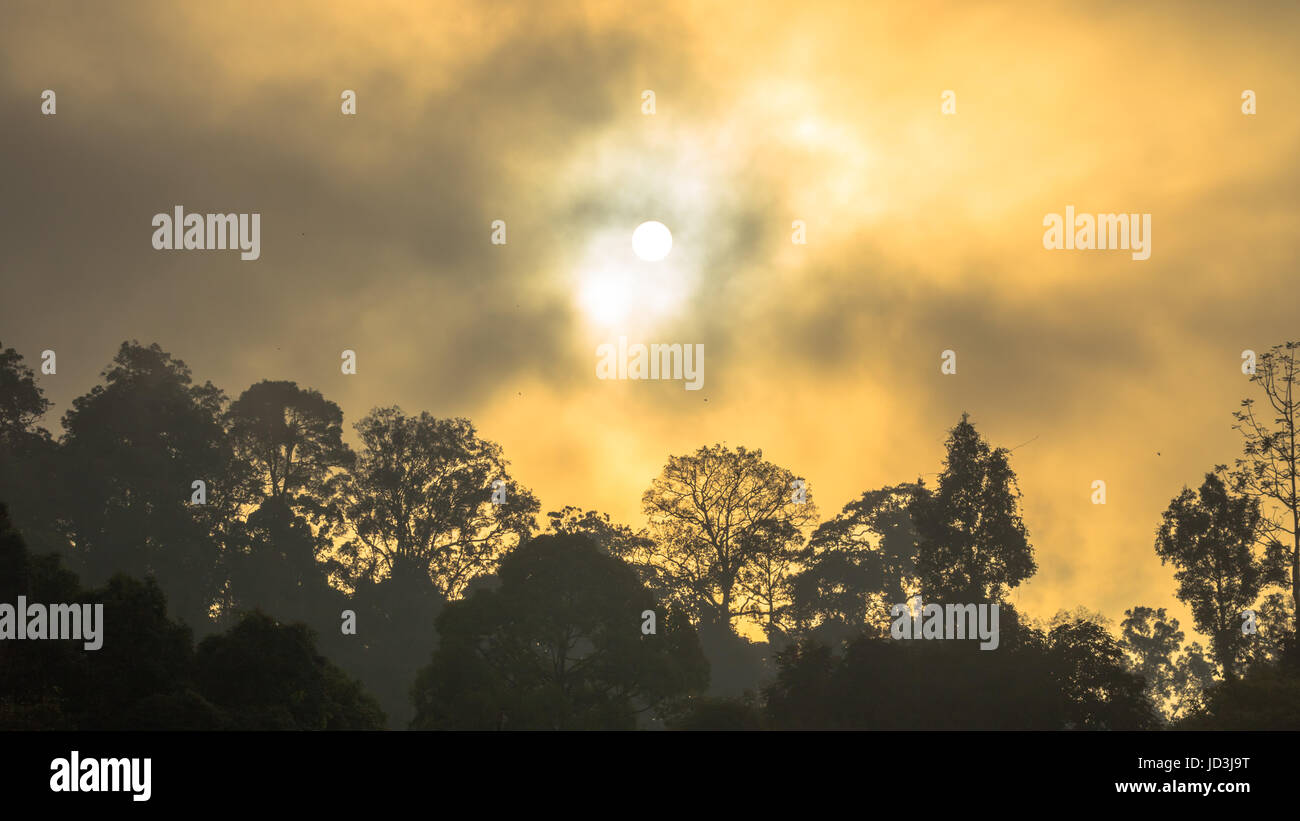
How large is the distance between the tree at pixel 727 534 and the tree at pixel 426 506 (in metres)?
13.0

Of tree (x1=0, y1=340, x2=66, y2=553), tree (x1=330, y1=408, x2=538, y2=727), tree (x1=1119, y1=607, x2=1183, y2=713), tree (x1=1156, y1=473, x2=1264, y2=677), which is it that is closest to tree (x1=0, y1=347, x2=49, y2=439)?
tree (x1=0, y1=340, x2=66, y2=553)

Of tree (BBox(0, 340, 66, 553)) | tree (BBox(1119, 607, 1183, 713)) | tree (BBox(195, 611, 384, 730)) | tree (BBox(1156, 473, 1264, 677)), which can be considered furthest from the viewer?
tree (BBox(1119, 607, 1183, 713))

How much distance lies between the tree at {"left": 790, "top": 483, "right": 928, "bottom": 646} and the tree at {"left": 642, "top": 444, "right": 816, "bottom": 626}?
3227mm

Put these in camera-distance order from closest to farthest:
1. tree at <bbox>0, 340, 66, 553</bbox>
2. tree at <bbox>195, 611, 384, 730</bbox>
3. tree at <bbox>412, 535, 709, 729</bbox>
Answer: tree at <bbox>195, 611, 384, 730</bbox> < tree at <bbox>412, 535, 709, 729</bbox> < tree at <bbox>0, 340, 66, 553</bbox>

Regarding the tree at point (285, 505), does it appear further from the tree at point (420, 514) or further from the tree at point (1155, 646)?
the tree at point (1155, 646)

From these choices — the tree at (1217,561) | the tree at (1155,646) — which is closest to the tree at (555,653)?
the tree at (1217,561)

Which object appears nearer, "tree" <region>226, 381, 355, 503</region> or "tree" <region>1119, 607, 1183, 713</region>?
"tree" <region>226, 381, 355, 503</region>

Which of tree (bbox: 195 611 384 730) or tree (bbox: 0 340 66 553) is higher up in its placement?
tree (bbox: 0 340 66 553)

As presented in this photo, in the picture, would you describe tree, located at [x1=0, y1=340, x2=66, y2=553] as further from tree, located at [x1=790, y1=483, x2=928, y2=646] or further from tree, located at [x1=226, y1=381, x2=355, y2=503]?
tree, located at [x1=790, y1=483, x2=928, y2=646]

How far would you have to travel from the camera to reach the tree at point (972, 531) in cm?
6234

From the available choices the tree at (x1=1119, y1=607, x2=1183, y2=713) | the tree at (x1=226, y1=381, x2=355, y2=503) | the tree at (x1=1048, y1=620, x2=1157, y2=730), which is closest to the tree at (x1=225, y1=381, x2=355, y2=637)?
the tree at (x1=226, y1=381, x2=355, y2=503)

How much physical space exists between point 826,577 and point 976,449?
122ft

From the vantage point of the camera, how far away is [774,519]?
96500 mm

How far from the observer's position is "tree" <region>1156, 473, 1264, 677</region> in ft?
203
